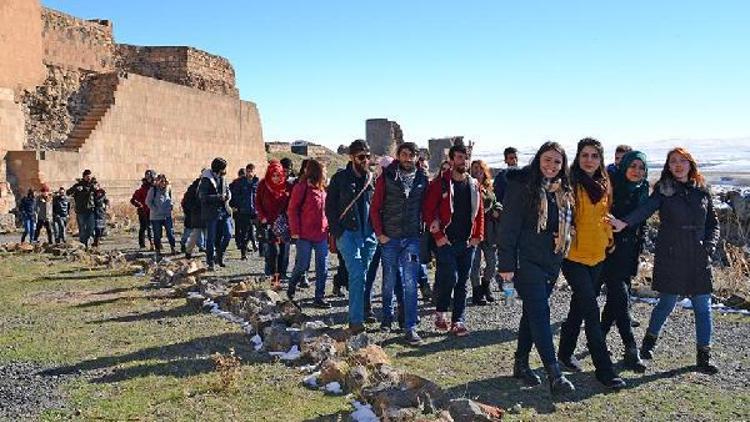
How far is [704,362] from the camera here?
605cm

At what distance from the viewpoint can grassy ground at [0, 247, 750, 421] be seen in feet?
16.0

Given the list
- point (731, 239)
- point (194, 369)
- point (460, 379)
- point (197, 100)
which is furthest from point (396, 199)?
point (731, 239)

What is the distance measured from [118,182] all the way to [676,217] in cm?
1849

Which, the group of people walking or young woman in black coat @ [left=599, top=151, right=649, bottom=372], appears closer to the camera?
the group of people walking

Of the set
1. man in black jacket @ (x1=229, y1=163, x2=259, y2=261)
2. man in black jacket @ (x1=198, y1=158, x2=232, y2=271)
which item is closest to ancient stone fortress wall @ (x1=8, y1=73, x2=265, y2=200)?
man in black jacket @ (x1=229, y1=163, x2=259, y2=261)

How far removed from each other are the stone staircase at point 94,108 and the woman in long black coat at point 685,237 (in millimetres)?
17694

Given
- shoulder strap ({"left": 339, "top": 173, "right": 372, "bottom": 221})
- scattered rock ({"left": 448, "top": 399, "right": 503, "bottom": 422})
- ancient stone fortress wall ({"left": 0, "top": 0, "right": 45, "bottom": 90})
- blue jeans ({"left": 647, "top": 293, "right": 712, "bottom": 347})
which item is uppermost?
ancient stone fortress wall ({"left": 0, "top": 0, "right": 45, "bottom": 90})

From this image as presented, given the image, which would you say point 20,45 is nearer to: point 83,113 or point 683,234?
point 83,113

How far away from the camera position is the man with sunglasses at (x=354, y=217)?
7.04 metres

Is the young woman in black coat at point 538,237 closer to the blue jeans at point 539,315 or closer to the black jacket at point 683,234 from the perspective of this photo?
the blue jeans at point 539,315

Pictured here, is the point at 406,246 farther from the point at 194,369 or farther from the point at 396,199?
the point at 194,369

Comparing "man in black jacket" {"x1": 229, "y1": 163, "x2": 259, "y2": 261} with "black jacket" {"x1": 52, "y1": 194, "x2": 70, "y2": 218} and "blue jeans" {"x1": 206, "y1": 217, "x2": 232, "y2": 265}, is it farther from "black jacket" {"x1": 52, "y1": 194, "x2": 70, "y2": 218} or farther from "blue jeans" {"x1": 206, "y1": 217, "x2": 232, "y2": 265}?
"black jacket" {"x1": 52, "y1": 194, "x2": 70, "y2": 218}

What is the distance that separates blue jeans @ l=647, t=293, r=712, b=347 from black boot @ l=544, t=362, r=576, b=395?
1571mm

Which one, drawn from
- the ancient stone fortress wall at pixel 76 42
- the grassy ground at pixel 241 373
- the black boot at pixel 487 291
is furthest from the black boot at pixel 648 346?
the ancient stone fortress wall at pixel 76 42
